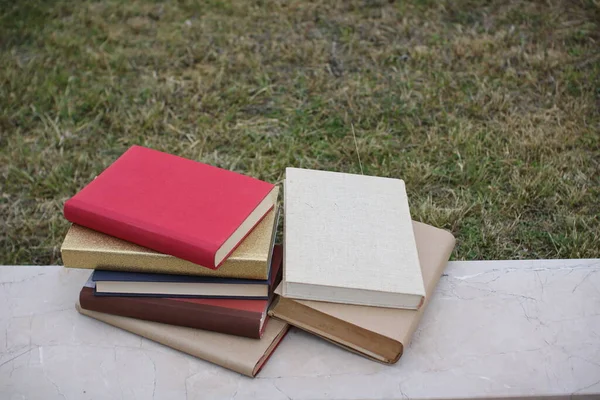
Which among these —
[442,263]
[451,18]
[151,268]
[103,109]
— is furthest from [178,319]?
[451,18]

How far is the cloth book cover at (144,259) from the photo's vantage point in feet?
4.29

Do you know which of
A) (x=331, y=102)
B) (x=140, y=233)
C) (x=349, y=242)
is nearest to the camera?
(x=140, y=233)

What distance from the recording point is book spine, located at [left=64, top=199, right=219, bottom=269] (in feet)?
4.15

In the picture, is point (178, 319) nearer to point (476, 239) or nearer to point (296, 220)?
point (296, 220)

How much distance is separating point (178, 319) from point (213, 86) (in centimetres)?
160

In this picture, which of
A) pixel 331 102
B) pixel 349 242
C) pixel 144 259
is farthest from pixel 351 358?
pixel 331 102

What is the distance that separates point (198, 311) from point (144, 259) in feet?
0.51

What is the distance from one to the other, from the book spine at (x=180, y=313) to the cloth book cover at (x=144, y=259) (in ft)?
0.24

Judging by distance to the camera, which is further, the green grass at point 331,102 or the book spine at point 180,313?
the green grass at point 331,102

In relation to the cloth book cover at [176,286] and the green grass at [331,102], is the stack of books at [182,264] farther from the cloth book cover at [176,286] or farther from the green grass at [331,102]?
the green grass at [331,102]

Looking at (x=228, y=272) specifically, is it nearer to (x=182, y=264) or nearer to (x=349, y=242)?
(x=182, y=264)

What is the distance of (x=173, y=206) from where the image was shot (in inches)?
54.2

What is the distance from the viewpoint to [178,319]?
1365mm

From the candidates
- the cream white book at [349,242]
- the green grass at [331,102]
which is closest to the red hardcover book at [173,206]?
the cream white book at [349,242]
